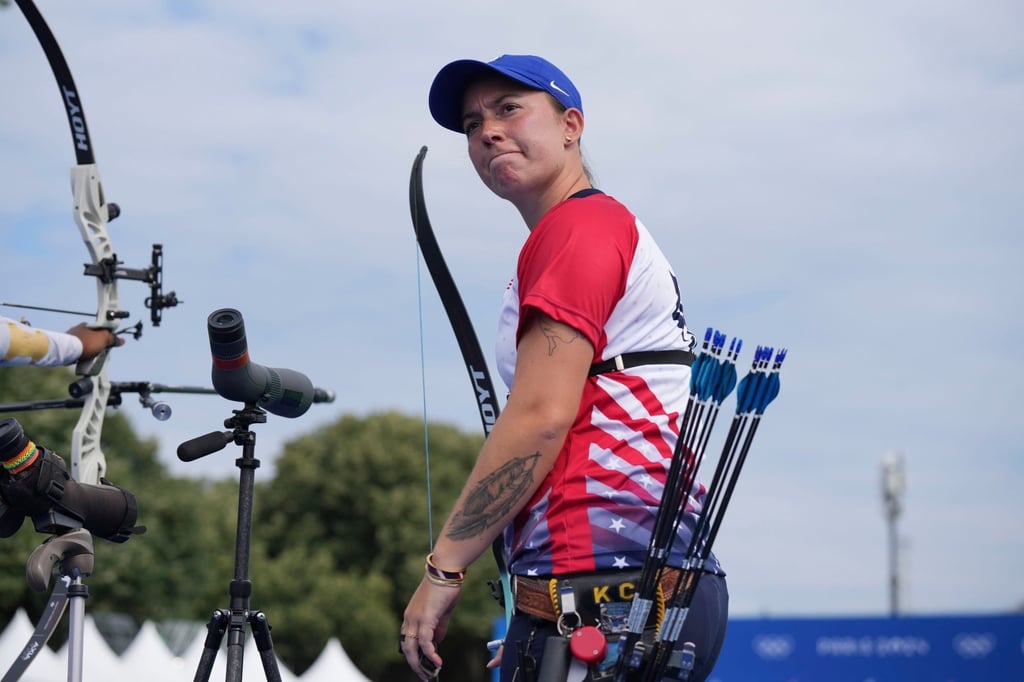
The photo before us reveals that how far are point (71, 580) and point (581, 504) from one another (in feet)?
7.67

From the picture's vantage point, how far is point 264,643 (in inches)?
149

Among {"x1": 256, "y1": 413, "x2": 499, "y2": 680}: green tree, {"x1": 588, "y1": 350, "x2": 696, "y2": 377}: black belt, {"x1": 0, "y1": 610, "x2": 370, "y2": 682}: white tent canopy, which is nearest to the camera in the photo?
{"x1": 588, "y1": 350, "x2": 696, "y2": 377}: black belt

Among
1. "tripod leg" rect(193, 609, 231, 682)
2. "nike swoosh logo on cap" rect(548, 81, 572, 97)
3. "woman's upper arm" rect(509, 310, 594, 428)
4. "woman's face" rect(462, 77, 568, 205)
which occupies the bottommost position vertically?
"tripod leg" rect(193, 609, 231, 682)

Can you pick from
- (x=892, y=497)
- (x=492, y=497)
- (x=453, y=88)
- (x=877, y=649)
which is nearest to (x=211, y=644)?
(x=492, y=497)

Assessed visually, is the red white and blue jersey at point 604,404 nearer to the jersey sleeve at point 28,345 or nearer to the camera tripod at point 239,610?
the camera tripod at point 239,610

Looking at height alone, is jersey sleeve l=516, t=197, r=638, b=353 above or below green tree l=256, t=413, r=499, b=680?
below

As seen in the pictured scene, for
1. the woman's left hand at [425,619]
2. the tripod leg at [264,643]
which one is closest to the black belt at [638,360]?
the woman's left hand at [425,619]

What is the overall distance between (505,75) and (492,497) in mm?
1044

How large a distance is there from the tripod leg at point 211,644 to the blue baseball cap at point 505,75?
1738 mm

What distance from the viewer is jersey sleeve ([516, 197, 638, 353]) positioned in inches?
100

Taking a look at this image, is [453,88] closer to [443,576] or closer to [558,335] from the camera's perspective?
[558,335]

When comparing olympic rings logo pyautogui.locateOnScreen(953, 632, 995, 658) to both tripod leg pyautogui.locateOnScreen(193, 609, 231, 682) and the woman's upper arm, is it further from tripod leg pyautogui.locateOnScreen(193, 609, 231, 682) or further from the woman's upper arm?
the woman's upper arm

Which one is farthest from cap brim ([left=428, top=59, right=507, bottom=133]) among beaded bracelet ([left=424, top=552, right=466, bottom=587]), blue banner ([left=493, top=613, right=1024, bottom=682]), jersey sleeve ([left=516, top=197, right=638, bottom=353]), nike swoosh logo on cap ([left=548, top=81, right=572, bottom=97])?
blue banner ([left=493, top=613, right=1024, bottom=682])

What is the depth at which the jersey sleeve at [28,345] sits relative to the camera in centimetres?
426
